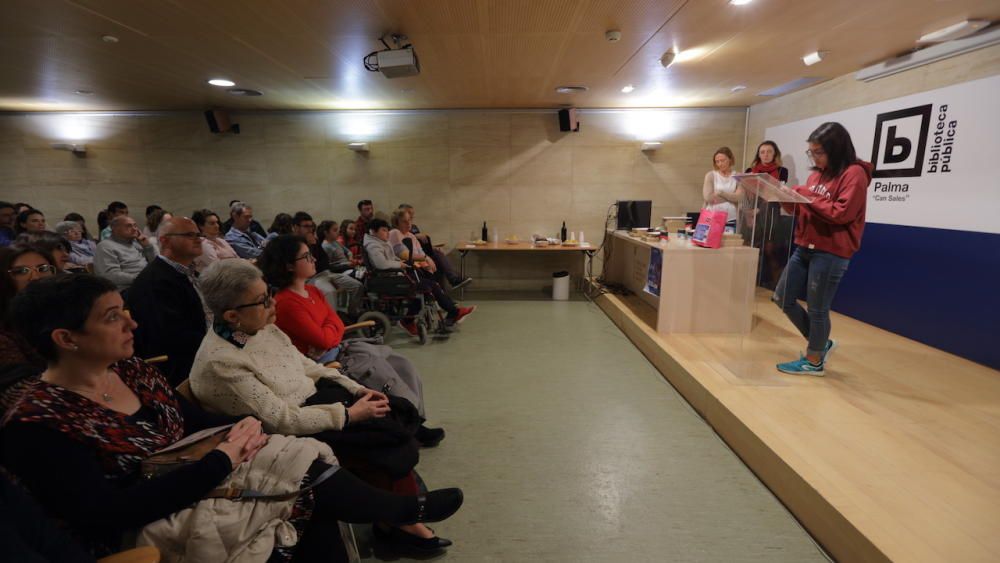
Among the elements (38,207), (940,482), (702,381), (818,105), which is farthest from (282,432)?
(38,207)

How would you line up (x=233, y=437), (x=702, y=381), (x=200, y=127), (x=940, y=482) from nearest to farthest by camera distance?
(x=233, y=437)
(x=940, y=482)
(x=702, y=381)
(x=200, y=127)

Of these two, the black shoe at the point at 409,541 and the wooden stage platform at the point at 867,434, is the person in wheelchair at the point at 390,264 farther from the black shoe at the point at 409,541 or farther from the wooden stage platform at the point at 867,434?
the black shoe at the point at 409,541

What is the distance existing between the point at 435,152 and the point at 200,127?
347 centimetres

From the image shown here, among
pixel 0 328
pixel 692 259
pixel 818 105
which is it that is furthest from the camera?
pixel 818 105

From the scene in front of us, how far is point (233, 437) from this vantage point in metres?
1.43

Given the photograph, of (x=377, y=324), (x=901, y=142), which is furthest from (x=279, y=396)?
(x=901, y=142)

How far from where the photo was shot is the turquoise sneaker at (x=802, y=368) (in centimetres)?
328

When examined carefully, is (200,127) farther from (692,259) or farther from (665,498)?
(665,498)

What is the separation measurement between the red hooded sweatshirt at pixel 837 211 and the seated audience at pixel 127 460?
3.10 metres

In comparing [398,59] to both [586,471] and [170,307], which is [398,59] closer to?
[170,307]

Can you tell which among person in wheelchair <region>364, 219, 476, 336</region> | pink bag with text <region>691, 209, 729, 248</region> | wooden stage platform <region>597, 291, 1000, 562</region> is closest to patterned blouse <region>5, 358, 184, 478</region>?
wooden stage platform <region>597, 291, 1000, 562</region>

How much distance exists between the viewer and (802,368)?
3.30m

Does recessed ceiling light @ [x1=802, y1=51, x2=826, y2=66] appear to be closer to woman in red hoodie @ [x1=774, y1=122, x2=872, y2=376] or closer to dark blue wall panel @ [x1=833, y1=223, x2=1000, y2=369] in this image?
woman in red hoodie @ [x1=774, y1=122, x2=872, y2=376]

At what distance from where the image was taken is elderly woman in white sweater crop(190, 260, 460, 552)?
167 cm
